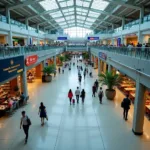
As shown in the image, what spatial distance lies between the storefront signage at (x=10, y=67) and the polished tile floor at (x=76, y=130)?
2851 mm

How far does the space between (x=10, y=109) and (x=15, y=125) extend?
2.00 metres

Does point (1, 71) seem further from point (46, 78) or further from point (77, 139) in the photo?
point (46, 78)

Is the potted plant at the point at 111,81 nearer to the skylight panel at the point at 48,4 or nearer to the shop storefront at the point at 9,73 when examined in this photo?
the shop storefront at the point at 9,73

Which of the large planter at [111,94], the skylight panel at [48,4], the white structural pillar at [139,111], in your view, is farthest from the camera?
the skylight panel at [48,4]

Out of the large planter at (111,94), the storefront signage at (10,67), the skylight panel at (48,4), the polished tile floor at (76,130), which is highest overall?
the skylight panel at (48,4)

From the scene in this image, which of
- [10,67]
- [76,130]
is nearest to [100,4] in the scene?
[10,67]

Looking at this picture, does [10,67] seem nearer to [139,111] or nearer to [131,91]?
[139,111]

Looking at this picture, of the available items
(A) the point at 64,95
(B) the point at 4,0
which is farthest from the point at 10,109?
(B) the point at 4,0

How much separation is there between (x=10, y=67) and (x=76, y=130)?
18.9 feet

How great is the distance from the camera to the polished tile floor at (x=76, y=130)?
8.30 m

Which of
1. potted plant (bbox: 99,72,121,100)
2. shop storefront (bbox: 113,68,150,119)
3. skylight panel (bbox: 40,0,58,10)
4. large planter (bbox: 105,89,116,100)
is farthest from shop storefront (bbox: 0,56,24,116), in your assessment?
skylight panel (bbox: 40,0,58,10)

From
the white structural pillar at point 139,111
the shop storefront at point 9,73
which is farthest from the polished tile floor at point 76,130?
the shop storefront at point 9,73

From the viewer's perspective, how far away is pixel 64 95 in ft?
57.1

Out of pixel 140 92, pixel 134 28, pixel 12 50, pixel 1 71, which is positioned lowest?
pixel 140 92
